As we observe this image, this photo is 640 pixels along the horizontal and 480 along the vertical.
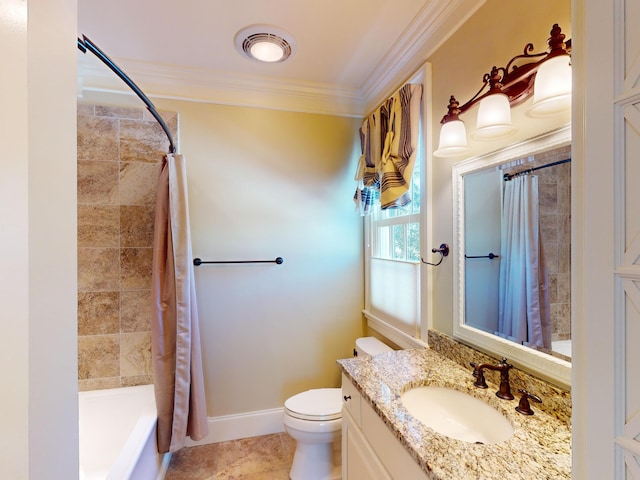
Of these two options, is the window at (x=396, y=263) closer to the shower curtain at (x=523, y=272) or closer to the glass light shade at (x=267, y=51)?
the shower curtain at (x=523, y=272)

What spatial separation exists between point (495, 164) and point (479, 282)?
0.49 meters

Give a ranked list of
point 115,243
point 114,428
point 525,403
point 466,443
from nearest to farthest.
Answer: point 466,443 → point 525,403 → point 114,428 → point 115,243

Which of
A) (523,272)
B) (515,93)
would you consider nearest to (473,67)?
(515,93)

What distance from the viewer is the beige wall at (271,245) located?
6.89 feet

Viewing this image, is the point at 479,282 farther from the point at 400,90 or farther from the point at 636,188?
the point at 400,90

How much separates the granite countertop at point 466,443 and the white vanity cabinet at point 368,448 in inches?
2.0

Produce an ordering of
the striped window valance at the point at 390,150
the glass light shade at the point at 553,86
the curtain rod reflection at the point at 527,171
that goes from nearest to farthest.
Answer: the glass light shade at the point at 553,86 < the curtain rod reflection at the point at 527,171 < the striped window valance at the point at 390,150

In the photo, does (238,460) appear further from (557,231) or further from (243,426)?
(557,231)

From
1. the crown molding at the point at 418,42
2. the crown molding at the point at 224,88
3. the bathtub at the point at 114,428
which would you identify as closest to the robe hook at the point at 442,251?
the crown molding at the point at 418,42

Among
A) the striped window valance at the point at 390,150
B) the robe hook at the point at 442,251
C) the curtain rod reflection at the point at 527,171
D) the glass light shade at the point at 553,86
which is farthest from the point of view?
the striped window valance at the point at 390,150

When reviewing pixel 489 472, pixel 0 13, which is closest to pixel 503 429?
pixel 489 472

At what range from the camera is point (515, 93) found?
107 cm

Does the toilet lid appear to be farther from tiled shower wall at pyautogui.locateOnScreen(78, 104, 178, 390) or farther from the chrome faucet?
tiled shower wall at pyautogui.locateOnScreen(78, 104, 178, 390)

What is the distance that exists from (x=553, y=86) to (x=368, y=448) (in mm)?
1302
